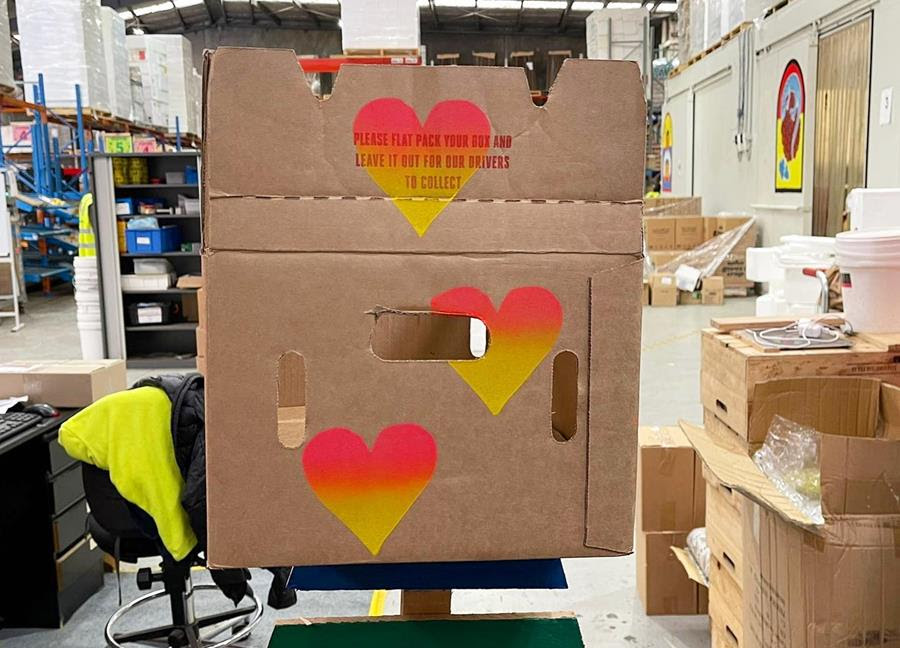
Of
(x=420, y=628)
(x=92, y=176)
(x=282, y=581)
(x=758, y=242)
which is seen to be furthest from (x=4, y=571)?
(x=758, y=242)

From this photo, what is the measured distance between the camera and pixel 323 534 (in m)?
0.94

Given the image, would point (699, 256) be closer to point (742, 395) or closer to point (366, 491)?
point (742, 395)

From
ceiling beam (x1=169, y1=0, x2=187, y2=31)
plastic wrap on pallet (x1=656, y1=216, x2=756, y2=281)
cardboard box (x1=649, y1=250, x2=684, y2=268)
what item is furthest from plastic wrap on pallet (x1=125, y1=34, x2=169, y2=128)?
ceiling beam (x1=169, y1=0, x2=187, y2=31)

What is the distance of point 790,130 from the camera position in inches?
358

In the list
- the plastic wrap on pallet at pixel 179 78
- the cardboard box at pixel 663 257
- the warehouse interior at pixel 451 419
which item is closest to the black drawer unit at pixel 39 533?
the warehouse interior at pixel 451 419

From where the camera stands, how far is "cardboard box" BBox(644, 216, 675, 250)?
10359 mm

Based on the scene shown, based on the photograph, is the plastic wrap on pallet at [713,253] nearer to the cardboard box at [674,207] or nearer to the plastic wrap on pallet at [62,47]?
the cardboard box at [674,207]

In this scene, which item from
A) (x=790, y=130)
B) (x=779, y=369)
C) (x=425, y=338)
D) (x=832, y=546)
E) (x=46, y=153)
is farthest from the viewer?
(x=46, y=153)

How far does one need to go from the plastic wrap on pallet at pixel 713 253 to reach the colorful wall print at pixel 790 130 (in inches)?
25.3

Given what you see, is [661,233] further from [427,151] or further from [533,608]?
[427,151]

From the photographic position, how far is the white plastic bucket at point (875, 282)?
236 centimetres

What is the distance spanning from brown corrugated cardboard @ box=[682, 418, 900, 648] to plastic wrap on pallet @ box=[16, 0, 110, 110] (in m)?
8.63

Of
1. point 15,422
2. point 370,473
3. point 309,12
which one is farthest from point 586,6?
point 370,473

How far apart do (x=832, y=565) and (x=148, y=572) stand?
6.71ft
